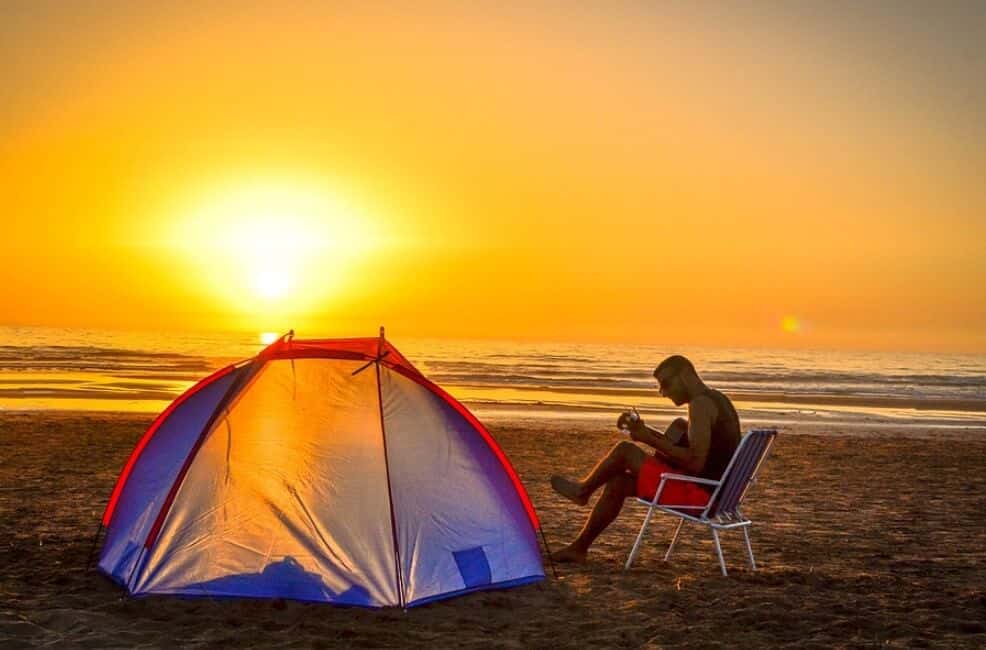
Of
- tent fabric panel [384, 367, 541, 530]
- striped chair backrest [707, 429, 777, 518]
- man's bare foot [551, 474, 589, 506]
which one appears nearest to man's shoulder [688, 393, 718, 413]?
striped chair backrest [707, 429, 777, 518]

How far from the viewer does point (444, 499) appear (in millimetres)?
6812

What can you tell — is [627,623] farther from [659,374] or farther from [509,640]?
[659,374]

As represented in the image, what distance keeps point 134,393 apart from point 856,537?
72.9 feet

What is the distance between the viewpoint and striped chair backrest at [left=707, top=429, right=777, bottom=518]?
6.96 meters

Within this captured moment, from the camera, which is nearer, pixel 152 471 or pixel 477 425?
pixel 152 471

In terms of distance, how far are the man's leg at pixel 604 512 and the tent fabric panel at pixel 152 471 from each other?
9.58ft

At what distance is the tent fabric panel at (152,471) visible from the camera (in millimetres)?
6699

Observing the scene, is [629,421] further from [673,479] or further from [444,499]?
[444,499]

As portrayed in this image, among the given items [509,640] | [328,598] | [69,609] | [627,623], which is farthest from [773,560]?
[69,609]

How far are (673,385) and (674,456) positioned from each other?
0.53 m

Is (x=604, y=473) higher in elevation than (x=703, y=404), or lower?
lower

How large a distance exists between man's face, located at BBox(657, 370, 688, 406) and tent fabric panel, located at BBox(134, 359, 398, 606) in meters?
2.17

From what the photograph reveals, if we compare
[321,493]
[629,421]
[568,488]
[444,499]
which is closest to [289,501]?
[321,493]

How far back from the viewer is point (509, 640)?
5.66 metres
